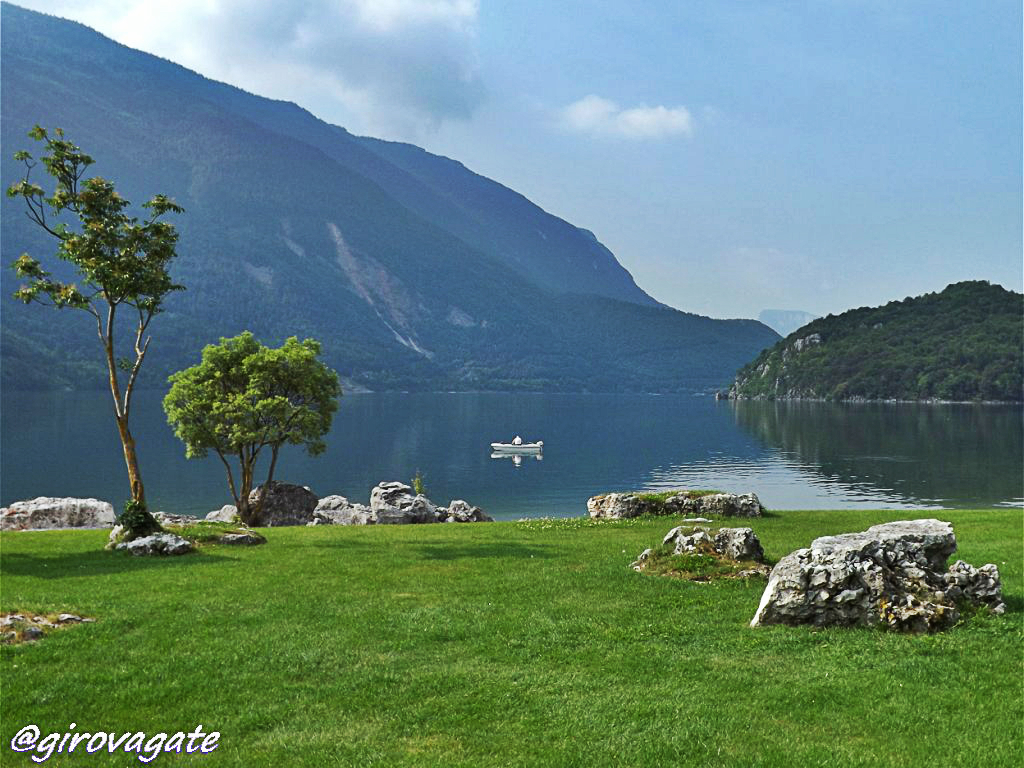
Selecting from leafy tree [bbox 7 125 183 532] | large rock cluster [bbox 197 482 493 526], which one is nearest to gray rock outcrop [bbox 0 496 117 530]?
large rock cluster [bbox 197 482 493 526]

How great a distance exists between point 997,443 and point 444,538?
450 ft

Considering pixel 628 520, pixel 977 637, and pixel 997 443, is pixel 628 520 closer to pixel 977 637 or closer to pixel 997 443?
pixel 977 637

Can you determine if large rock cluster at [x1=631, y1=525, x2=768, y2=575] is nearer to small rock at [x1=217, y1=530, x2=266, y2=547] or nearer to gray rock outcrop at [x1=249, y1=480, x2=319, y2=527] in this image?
small rock at [x1=217, y1=530, x2=266, y2=547]

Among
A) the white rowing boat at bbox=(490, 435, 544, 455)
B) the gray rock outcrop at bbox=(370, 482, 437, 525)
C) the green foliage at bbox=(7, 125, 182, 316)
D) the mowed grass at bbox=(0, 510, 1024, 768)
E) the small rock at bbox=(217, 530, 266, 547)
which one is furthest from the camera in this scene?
the white rowing boat at bbox=(490, 435, 544, 455)

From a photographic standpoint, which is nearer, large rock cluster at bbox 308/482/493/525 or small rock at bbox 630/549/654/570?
small rock at bbox 630/549/654/570

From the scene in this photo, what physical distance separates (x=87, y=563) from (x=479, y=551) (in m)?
14.6

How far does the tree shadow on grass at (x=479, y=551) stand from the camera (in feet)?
97.1

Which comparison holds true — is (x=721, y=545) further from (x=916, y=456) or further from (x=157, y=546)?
(x=916, y=456)

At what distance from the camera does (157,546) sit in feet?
96.5

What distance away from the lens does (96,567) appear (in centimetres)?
2667

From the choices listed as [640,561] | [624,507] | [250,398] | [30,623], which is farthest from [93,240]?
[624,507]

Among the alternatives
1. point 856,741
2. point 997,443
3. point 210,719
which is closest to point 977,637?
point 856,741

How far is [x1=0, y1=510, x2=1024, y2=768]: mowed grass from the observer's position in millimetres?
11719

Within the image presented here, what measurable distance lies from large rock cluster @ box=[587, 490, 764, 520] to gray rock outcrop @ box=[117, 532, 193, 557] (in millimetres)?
24167
